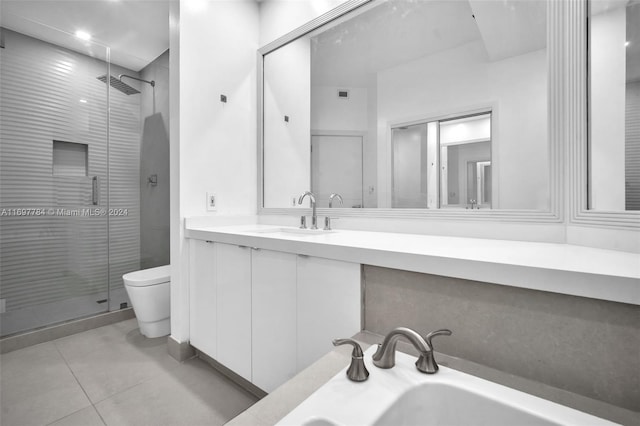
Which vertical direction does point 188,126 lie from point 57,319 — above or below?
above

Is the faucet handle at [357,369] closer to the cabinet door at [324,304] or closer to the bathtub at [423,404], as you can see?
the bathtub at [423,404]

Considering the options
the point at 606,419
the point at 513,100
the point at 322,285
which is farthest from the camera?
the point at 513,100

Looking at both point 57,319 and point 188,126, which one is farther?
point 57,319

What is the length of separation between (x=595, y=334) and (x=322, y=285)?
2.51ft

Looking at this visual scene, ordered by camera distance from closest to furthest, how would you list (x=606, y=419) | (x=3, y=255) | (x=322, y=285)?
(x=606, y=419) → (x=322, y=285) → (x=3, y=255)

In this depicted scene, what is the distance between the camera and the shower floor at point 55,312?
6.72ft

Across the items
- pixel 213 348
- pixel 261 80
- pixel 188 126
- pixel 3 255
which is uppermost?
pixel 261 80

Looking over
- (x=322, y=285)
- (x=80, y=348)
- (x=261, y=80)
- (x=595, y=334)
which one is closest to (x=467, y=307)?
(x=595, y=334)

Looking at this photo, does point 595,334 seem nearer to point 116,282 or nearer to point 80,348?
point 80,348

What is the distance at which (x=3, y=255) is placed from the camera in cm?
213

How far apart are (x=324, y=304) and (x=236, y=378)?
2.92 ft

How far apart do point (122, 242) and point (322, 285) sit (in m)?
2.49

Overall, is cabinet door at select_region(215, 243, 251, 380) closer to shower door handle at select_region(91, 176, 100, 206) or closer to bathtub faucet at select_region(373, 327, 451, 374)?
A: bathtub faucet at select_region(373, 327, 451, 374)

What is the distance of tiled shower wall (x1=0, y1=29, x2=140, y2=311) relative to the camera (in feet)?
7.02
